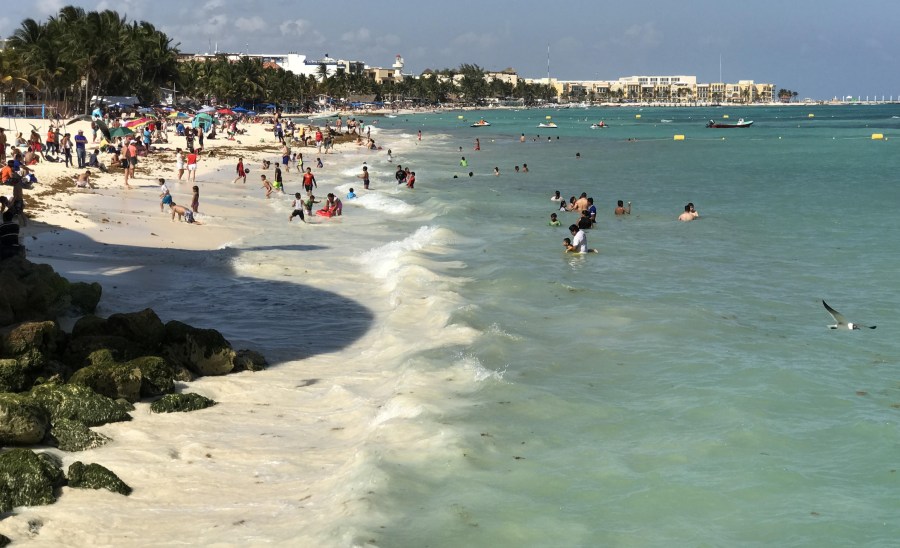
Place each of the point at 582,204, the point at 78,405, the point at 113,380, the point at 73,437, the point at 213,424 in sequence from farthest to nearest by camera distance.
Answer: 1. the point at 582,204
2. the point at 113,380
3. the point at 213,424
4. the point at 78,405
5. the point at 73,437

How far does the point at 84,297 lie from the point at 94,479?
720 centimetres

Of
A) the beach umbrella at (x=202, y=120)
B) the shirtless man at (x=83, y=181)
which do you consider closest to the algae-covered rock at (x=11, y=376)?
the shirtless man at (x=83, y=181)

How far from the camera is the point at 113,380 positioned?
11641mm

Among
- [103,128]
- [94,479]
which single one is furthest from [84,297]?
[103,128]

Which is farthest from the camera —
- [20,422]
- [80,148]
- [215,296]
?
[80,148]

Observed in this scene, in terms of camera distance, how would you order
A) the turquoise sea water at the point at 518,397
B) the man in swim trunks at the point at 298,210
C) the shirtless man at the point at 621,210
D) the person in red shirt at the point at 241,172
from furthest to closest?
the person in red shirt at the point at 241,172
the shirtless man at the point at 621,210
the man in swim trunks at the point at 298,210
the turquoise sea water at the point at 518,397

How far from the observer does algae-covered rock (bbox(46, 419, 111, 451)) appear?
9.96 meters

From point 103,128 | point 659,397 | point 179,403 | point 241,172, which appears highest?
point 103,128

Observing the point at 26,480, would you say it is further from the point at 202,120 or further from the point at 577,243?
the point at 202,120

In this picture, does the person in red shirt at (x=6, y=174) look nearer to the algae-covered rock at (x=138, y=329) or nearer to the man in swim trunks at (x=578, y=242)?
the algae-covered rock at (x=138, y=329)

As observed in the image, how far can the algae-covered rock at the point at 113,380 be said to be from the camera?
11.6 metres

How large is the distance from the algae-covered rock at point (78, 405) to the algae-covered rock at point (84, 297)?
4580 mm

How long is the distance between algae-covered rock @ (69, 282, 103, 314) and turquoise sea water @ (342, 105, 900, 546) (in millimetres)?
5747

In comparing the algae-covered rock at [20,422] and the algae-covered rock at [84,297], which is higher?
the algae-covered rock at [84,297]
